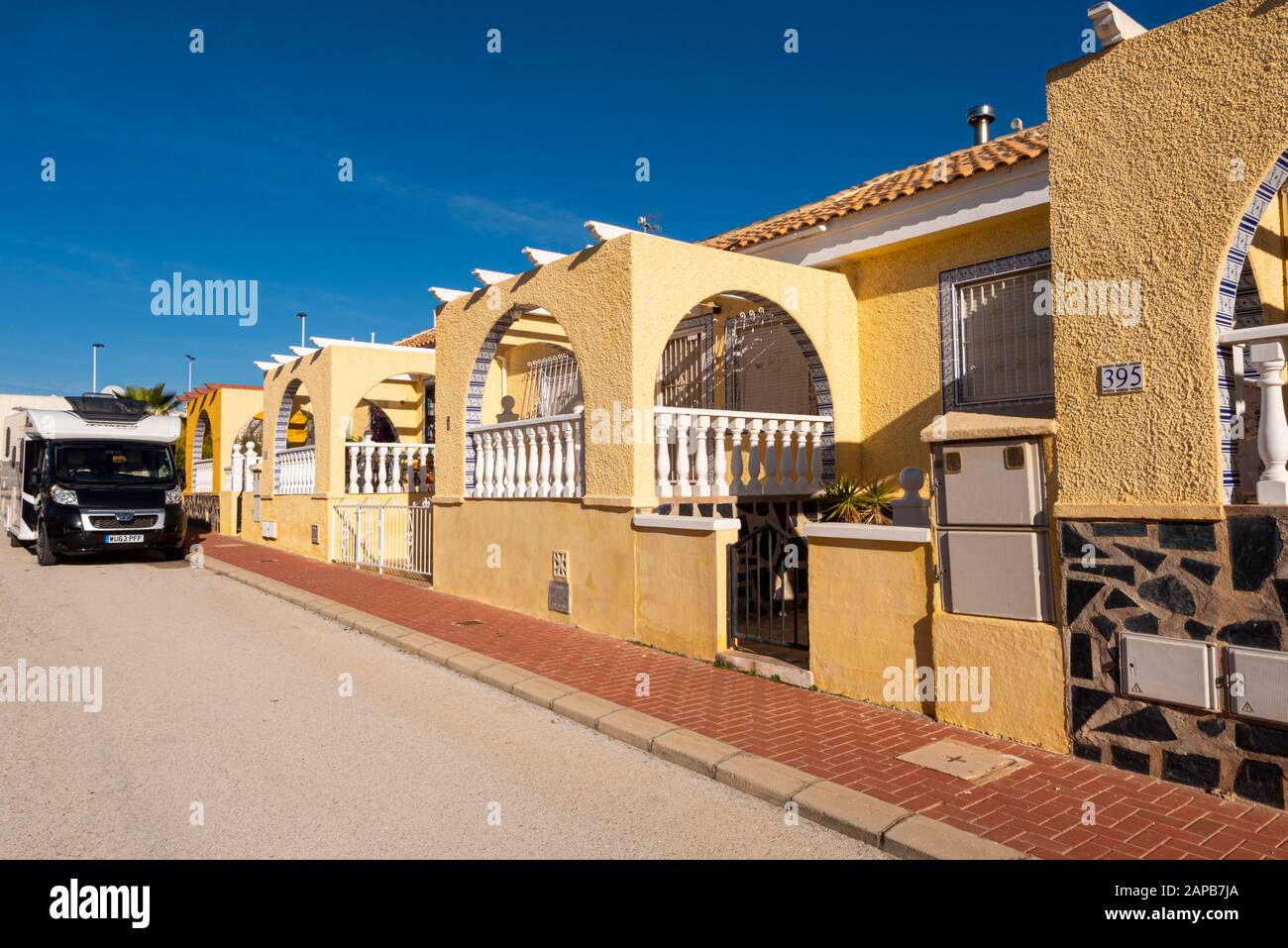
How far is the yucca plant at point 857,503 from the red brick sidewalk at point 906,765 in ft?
7.43

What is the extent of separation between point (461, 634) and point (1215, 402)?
20.3ft

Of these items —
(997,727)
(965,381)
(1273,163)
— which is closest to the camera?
(1273,163)

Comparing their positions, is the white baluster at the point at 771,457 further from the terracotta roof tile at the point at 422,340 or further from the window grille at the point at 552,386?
the terracotta roof tile at the point at 422,340

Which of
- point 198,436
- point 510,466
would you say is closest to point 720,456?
point 510,466

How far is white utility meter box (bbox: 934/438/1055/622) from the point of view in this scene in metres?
4.68

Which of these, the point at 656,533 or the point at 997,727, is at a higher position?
the point at 656,533

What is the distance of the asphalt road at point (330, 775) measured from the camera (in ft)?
11.9

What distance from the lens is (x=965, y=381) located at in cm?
856

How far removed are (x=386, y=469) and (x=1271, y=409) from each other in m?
13.5

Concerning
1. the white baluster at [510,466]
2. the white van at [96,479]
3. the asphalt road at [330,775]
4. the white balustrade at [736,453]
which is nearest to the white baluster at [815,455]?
the white balustrade at [736,453]

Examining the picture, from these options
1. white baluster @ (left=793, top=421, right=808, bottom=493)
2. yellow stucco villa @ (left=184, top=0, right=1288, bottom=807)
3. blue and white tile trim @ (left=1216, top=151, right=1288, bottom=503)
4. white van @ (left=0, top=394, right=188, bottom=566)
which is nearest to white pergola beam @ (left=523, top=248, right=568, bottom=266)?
yellow stucco villa @ (left=184, top=0, right=1288, bottom=807)

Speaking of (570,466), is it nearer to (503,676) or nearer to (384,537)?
(503,676)
